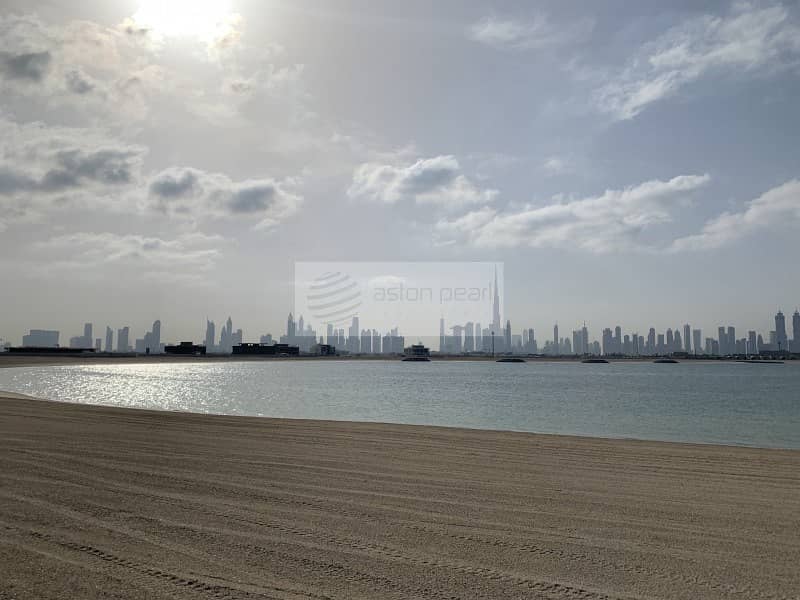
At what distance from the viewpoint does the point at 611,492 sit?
10758 millimetres

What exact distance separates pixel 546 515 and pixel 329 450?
776 centimetres

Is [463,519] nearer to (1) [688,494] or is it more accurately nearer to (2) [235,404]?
(1) [688,494]

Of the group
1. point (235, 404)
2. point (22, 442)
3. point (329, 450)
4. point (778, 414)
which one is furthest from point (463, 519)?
point (778, 414)

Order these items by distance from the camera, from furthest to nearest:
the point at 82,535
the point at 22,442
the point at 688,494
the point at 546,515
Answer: the point at 22,442 < the point at 688,494 < the point at 546,515 < the point at 82,535

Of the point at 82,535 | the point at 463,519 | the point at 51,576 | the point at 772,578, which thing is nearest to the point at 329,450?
the point at 463,519

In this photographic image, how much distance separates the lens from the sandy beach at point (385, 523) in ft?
19.6

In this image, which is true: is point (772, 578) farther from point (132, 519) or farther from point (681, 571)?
point (132, 519)

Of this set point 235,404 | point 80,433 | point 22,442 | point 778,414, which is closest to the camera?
point 22,442

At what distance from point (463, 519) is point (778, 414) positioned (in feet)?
126

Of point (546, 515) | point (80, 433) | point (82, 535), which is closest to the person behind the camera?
point (82, 535)

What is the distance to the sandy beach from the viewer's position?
5.98 meters

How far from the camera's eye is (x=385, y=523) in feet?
27.1

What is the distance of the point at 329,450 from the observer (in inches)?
605

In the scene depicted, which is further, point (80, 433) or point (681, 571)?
point (80, 433)
